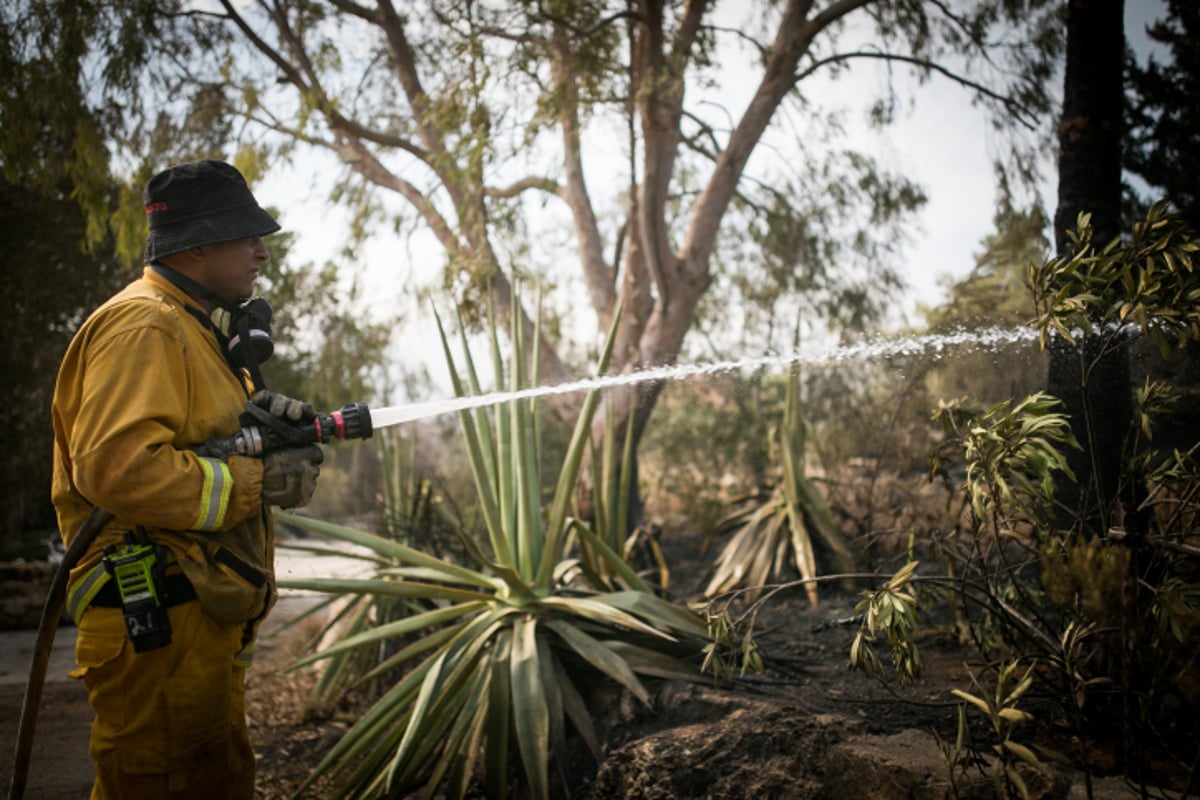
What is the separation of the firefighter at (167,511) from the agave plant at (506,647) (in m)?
0.95

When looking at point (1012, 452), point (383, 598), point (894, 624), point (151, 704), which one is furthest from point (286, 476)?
point (383, 598)

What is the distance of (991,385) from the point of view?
371 centimetres

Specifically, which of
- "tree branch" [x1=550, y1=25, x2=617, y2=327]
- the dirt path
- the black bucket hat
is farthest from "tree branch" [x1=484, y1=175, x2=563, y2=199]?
the black bucket hat

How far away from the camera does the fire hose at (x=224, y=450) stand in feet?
7.17

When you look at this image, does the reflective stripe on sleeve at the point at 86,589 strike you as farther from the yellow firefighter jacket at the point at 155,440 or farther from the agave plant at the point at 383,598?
the agave plant at the point at 383,598

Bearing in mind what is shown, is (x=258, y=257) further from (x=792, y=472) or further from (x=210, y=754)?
(x=792, y=472)

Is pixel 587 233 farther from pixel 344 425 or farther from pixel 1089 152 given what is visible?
pixel 344 425

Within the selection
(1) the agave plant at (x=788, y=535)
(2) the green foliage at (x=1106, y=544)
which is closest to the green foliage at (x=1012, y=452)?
(2) the green foliage at (x=1106, y=544)

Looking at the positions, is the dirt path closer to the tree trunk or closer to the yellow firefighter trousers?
the yellow firefighter trousers

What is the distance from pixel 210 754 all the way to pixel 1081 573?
214 cm

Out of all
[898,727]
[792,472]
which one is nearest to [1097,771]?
[898,727]

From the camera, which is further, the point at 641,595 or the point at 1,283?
the point at 1,283

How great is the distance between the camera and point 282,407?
2.25m

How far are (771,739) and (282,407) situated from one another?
74.6 inches
